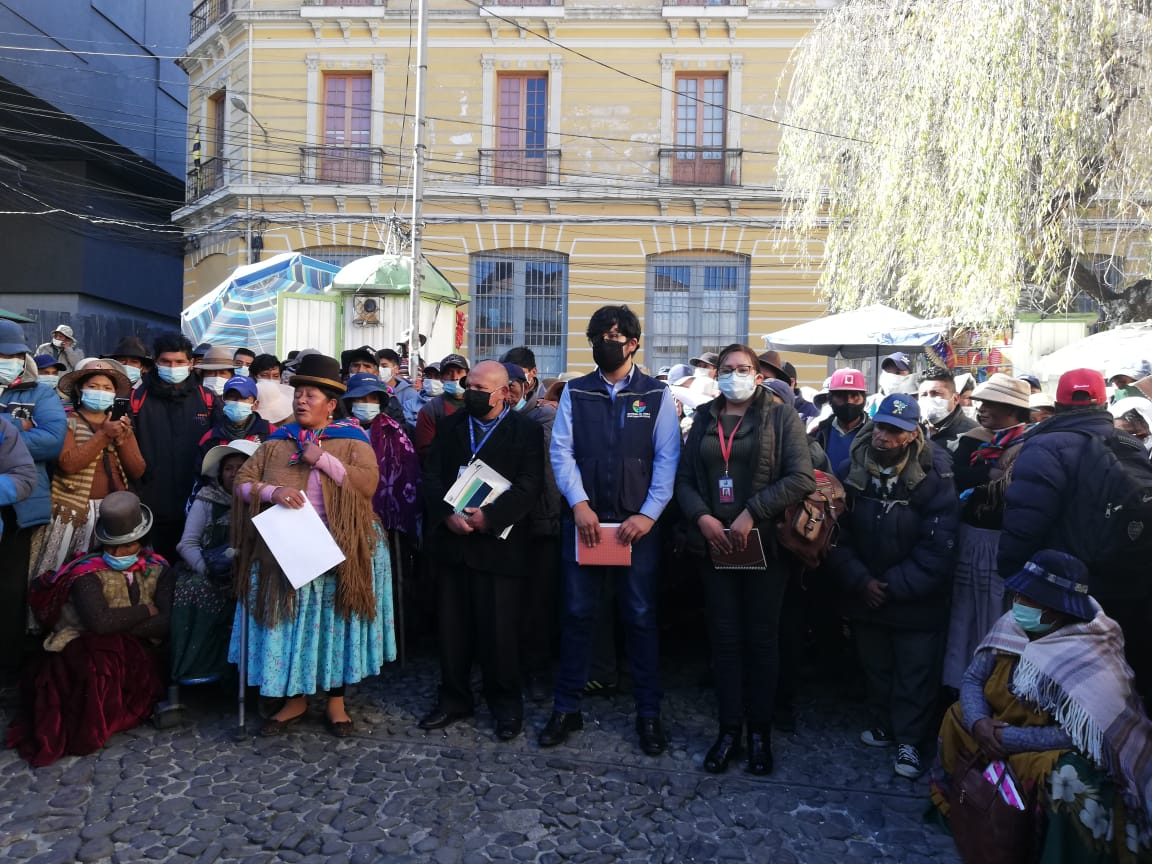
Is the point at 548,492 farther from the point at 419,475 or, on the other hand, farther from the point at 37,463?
the point at 37,463

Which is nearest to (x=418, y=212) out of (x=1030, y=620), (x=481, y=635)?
(x=481, y=635)

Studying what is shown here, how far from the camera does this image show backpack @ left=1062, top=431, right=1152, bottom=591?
382cm

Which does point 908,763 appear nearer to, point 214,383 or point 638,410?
point 638,410

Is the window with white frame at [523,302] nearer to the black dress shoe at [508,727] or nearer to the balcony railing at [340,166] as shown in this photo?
the balcony railing at [340,166]

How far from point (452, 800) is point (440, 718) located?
82 cm

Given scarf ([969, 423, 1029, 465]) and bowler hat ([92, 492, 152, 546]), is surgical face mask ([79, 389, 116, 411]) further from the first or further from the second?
scarf ([969, 423, 1029, 465])

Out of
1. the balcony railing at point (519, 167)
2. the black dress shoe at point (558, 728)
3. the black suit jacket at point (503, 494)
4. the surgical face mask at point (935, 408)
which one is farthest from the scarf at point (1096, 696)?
the balcony railing at point (519, 167)

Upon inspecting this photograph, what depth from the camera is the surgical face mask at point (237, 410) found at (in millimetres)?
5293

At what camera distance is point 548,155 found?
19.5 meters

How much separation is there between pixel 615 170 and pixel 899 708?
1663cm

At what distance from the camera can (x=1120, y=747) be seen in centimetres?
296

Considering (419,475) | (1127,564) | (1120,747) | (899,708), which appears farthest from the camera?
(419,475)

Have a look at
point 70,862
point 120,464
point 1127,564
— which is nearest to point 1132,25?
point 1127,564

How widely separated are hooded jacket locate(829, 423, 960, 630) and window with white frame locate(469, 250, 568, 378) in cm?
1564
